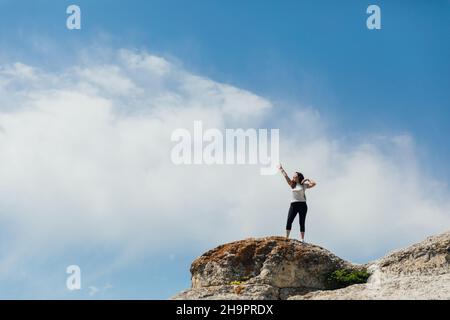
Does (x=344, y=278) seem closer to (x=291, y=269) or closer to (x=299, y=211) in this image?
(x=291, y=269)

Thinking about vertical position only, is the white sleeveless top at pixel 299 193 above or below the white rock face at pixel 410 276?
above

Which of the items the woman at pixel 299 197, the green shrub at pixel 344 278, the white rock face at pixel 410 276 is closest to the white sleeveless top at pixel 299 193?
the woman at pixel 299 197

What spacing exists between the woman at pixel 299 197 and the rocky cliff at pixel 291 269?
98 cm

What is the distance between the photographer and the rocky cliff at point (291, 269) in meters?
25.7

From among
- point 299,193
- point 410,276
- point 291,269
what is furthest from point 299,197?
point 410,276

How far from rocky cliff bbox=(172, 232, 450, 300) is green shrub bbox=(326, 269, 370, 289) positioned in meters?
0.06

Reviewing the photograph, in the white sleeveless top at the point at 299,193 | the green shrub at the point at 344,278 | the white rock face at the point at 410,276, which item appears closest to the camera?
the white rock face at the point at 410,276

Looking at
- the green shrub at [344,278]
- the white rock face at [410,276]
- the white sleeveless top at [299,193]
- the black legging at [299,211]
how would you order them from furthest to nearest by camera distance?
the white sleeveless top at [299,193] < the black legging at [299,211] < the green shrub at [344,278] < the white rock face at [410,276]

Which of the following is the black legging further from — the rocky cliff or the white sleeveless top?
the rocky cliff

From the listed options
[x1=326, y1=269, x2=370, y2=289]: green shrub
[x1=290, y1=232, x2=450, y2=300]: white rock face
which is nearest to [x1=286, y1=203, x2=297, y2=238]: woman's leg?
[x1=326, y1=269, x2=370, y2=289]: green shrub

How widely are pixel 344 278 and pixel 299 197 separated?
4.09 meters

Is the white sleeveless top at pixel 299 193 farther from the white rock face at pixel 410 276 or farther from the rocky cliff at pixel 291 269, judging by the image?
the white rock face at pixel 410 276
